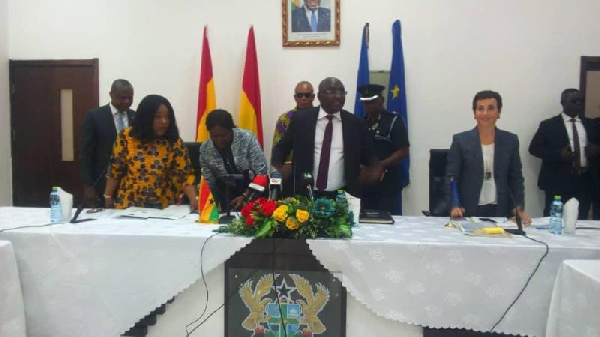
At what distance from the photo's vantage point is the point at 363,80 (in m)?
4.29

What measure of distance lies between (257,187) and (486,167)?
119 centimetres

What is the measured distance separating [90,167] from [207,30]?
5.92ft


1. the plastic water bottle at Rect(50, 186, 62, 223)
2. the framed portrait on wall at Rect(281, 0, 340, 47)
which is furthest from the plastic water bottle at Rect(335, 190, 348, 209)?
the framed portrait on wall at Rect(281, 0, 340, 47)

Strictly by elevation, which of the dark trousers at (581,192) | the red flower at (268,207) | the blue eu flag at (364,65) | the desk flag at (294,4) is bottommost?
the dark trousers at (581,192)

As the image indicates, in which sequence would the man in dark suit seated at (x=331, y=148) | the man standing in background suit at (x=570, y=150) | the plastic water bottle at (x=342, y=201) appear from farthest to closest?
the man standing in background suit at (x=570, y=150)
the man in dark suit seated at (x=331, y=148)
the plastic water bottle at (x=342, y=201)

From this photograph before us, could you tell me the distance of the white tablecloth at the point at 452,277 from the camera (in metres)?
1.97

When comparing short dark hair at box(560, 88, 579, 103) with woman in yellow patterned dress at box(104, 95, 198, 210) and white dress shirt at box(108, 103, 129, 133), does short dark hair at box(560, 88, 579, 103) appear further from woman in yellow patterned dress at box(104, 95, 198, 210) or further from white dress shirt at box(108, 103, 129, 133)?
white dress shirt at box(108, 103, 129, 133)

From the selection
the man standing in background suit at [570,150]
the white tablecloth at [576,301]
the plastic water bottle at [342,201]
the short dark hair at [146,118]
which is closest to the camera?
the white tablecloth at [576,301]

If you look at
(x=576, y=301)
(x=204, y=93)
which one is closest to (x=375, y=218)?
(x=576, y=301)

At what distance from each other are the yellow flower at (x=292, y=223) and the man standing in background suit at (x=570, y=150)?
9.23ft

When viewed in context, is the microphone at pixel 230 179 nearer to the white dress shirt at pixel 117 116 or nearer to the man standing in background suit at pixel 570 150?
the white dress shirt at pixel 117 116

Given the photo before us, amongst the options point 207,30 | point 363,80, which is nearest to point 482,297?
point 363,80

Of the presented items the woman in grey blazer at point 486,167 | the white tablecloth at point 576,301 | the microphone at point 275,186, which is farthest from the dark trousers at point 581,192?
the microphone at point 275,186

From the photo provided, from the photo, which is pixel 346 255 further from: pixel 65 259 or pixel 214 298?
pixel 65 259
